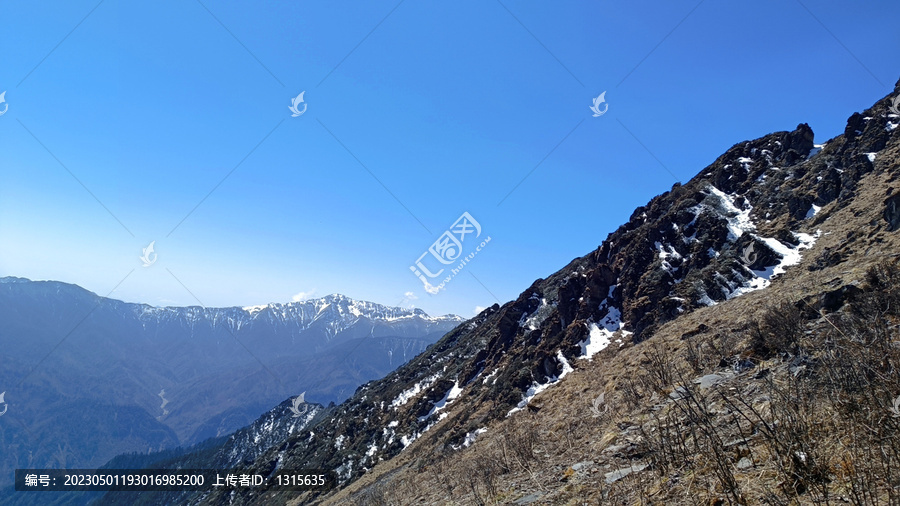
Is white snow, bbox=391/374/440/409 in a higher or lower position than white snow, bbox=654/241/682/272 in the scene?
higher

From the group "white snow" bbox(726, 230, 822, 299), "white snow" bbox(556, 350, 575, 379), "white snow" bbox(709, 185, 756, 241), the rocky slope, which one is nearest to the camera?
the rocky slope

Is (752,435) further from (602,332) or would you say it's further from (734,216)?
(734,216)

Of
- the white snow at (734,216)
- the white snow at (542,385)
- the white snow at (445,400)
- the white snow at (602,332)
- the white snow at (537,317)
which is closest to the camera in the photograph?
the white snow at (542,385)

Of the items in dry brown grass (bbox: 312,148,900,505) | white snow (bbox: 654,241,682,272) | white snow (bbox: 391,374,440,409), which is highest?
white snow (bbox: 391,374,440,409)

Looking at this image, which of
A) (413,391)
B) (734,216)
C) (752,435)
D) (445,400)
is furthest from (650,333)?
(413,391)

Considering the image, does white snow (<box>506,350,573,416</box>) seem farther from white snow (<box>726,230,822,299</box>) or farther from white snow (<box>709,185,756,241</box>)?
white snow (<box>709,185,756,241</box>)

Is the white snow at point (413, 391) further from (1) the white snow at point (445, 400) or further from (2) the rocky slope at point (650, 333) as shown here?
(1) the white snow at point (445, 400)

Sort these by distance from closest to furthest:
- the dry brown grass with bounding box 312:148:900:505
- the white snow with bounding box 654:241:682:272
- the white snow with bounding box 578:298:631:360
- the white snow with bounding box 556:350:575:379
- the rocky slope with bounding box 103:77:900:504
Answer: the dry brown grass with bounding box 312:148:900:505
the rocky slope with bounding box 103:77:900:504
the white snow with bounding box 556:350:575:379
the white snow with bounding box 578:298:631:360
the white snow with bounding box 654:241:682:272

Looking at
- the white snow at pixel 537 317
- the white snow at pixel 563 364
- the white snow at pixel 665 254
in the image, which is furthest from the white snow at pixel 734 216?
the white snow at pixel 537 317

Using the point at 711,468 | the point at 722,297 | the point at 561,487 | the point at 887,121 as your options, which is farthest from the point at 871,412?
the point at 887,121

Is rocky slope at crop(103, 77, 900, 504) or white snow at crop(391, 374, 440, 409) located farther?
white snow at crop(391, 374, 440, 409)

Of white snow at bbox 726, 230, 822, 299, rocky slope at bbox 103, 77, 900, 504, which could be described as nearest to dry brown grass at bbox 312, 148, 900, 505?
rocky slope at bbox 103, 77, 900, 504

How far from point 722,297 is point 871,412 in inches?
1244

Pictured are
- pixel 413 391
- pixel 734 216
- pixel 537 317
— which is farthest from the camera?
pixel 413 391
